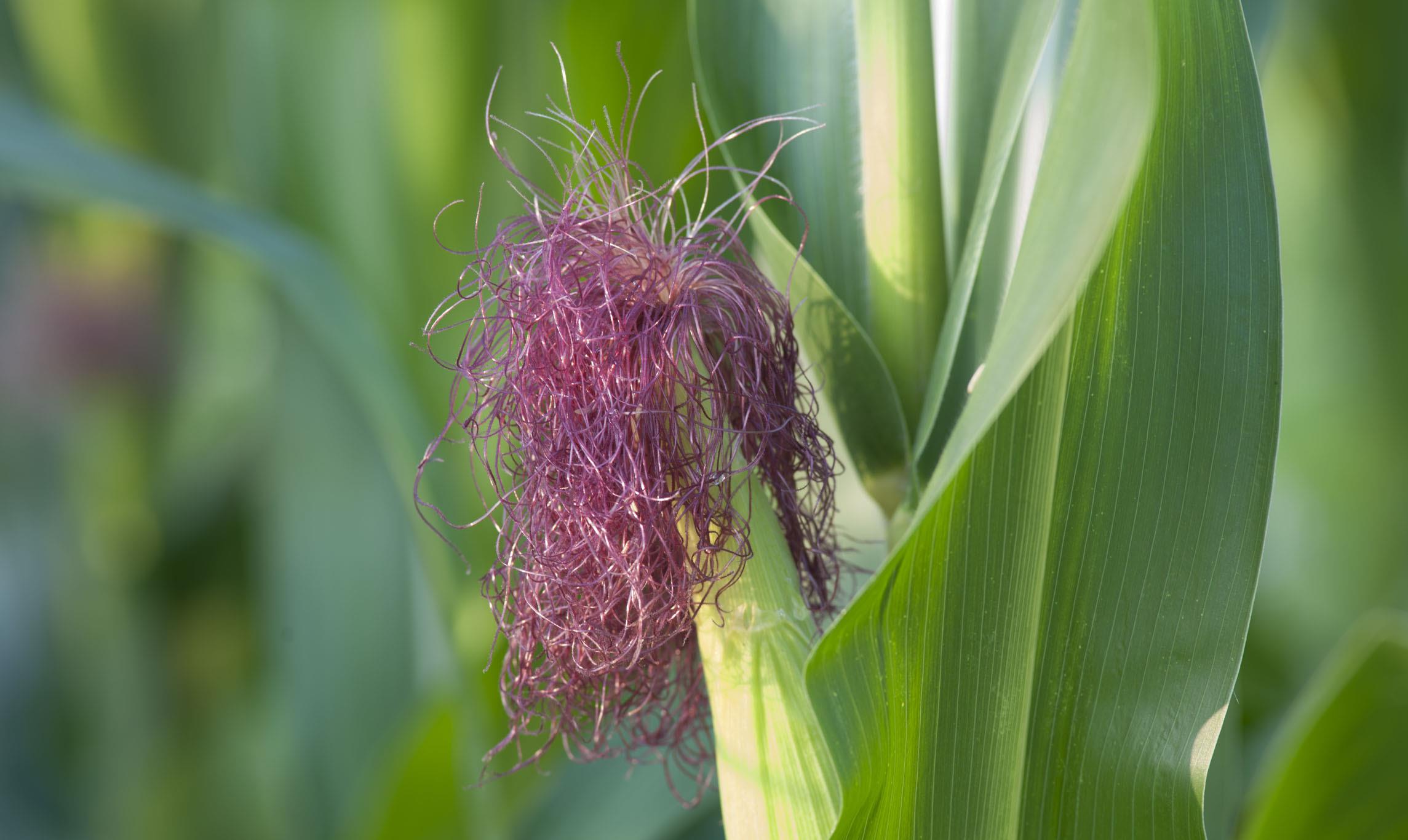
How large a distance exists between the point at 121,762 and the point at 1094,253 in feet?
4.28

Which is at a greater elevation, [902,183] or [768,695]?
[902,183]

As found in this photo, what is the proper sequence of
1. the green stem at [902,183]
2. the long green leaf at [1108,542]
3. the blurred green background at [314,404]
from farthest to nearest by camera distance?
the blurred green background at [314,404]
the green stem at [902,183]
the long green leaf at [1108,542]

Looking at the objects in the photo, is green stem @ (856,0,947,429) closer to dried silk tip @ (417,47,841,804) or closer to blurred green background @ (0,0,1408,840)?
dried silk tip @ (417,47,841,804)

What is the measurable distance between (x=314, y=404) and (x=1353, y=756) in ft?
3.22

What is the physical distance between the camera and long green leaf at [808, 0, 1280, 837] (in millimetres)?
316

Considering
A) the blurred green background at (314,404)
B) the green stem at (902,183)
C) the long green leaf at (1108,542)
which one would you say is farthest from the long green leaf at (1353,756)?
the green stem at (902,183)

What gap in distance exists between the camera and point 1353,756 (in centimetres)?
53

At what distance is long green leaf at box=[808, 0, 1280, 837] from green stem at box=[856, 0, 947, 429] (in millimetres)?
98

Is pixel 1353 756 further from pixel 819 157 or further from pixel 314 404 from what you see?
pixel 314 404

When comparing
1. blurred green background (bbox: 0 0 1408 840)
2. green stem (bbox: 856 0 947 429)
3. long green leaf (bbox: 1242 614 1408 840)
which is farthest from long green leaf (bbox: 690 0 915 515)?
long green leaf (bbox: 1242 614 1408 840)

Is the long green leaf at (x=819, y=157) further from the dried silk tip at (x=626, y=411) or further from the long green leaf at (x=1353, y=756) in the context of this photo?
the long green leaf at (x=1353, y=756)

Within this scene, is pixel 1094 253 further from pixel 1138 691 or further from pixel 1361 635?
pixel 1361 635

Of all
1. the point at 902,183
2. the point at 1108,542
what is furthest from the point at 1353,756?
the point at 902,183

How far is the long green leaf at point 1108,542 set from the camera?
316mm
